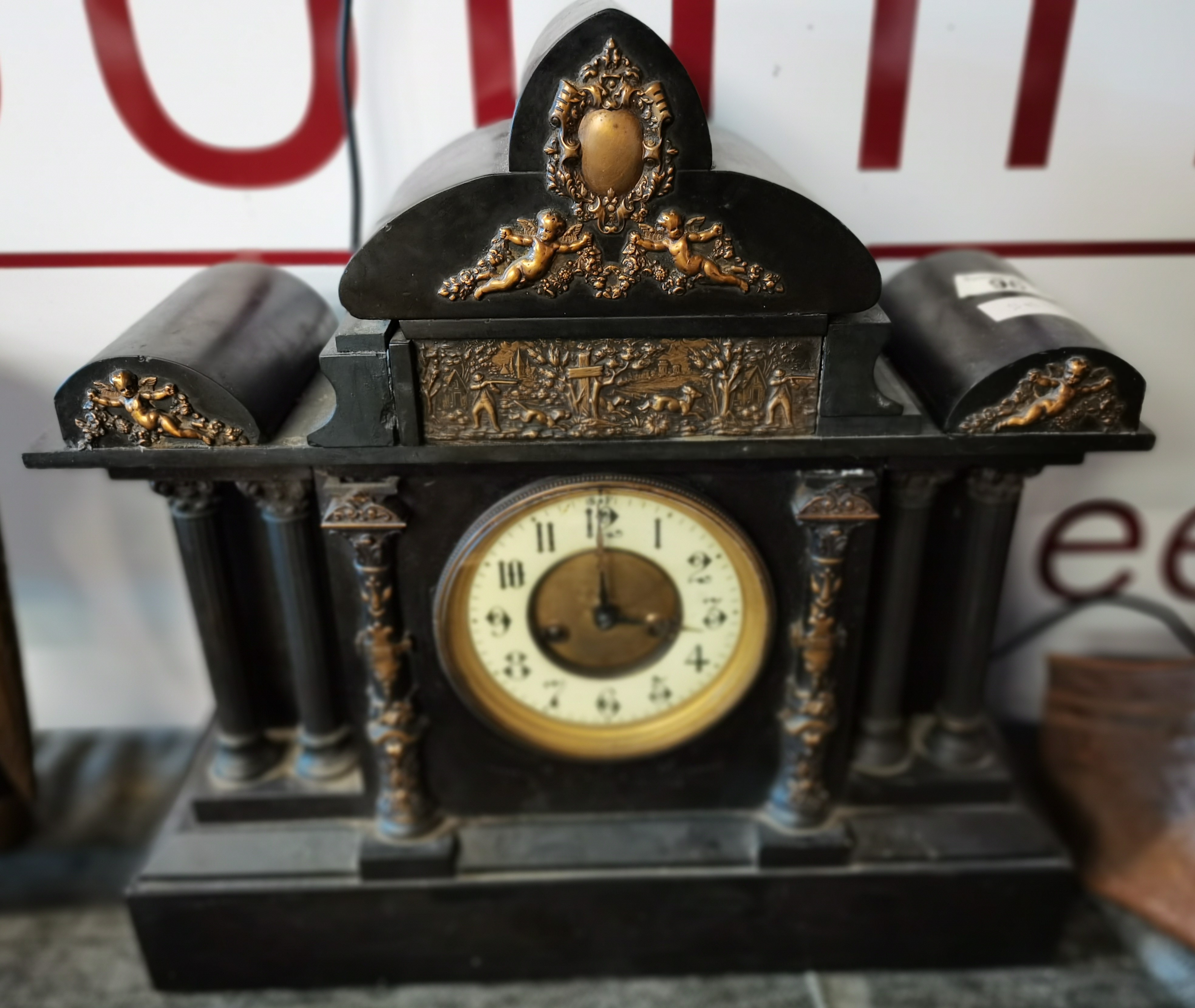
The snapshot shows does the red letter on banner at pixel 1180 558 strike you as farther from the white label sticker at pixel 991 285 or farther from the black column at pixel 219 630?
the black column at pixel 219 630

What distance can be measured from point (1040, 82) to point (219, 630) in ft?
4.09

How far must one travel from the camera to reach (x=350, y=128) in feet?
4.35

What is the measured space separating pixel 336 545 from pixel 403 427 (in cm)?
20

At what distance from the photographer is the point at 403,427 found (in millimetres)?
1075

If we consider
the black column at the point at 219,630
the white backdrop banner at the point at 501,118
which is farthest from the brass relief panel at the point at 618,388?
the white backdrop banner at the point at 501,118

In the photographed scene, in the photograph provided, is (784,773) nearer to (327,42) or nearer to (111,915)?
(111,915)

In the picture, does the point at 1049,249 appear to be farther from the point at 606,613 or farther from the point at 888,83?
the point at 606,613

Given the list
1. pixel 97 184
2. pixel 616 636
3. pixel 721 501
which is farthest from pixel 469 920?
pixel 97 184

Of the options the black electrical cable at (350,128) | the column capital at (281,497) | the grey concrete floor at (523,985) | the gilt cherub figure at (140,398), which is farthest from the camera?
the grey concrete floor at (523,985)

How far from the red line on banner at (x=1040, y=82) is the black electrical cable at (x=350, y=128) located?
847 mm

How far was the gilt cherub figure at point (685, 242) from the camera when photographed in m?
0.98

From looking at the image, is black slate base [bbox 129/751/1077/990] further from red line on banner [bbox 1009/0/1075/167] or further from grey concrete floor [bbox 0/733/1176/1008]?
red line on banner [bbox 1009/0/1075/167]

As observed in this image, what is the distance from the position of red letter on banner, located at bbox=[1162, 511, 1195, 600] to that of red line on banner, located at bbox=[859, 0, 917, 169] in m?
0.78

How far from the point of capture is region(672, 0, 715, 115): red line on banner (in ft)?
4.21
